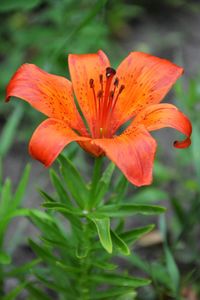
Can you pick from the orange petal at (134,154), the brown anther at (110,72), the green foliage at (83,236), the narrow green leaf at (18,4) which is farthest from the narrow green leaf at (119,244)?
the narrow green leaf at (18,4)

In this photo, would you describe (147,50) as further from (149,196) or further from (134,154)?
(134,154)

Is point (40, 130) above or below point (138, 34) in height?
above

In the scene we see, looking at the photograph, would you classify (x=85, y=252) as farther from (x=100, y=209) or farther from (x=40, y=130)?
(x=40, y=130)

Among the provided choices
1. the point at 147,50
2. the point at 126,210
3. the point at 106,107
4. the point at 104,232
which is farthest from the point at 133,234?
the point at 147,50

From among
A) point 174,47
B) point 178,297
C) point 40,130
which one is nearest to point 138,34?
point 174,47

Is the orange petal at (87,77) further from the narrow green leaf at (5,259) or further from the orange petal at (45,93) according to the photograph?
the narrow green leaf at (5,259)

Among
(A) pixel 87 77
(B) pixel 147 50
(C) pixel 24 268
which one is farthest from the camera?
(B) pixel 147 50

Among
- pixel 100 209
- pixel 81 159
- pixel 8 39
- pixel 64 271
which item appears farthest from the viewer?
pixel 8 39
